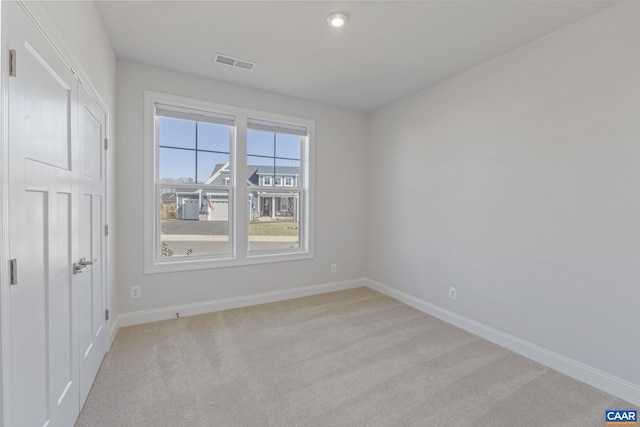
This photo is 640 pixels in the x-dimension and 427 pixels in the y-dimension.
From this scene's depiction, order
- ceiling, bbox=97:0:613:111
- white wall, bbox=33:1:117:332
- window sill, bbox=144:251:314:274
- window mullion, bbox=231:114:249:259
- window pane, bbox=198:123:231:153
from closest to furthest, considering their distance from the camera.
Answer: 1. white wall, bbox=33:1:117:332
2. ceiling, bbox=97:0:613:111
3. window sill, bbox=144:251:314:274
4. window pane, bbox=198:123:231:153
5. window mullion, bbox=231:114:249:259

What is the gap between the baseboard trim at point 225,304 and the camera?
297 centimetres

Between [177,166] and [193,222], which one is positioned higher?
[177,166]

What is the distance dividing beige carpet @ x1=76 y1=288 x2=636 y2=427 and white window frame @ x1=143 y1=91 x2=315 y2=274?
0.69m

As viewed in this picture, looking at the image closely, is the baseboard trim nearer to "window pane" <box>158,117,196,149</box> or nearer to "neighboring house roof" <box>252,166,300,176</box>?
"neighboring house roof" <box>252,166,300,176</box>

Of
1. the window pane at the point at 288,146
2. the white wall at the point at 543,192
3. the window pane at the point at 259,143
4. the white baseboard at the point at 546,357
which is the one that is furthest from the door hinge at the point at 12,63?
the white baseboard at the point at 546,357

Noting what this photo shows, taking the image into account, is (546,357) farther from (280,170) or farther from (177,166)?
(177,166)

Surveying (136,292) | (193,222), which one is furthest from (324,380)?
(193,222)

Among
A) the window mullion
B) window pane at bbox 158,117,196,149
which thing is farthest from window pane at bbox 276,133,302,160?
window pane at bbox 158,117,196,149

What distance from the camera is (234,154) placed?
3523 mm

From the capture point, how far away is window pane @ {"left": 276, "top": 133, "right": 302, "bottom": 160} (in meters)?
3.89

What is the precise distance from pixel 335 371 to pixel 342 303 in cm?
150

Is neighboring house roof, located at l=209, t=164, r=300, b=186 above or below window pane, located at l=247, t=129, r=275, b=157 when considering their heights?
below

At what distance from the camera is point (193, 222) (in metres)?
3.38

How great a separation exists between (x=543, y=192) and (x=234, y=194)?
10.4 ft
